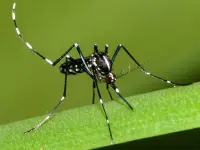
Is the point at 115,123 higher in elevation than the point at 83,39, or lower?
lower

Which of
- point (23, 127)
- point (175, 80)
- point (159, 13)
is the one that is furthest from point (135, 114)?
point (159, 13)

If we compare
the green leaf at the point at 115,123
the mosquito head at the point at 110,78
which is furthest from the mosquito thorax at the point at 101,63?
the green leaf at the point at 115,123

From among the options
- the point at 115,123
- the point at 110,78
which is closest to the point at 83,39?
the point at 110,78

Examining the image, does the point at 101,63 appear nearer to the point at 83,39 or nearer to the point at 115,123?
the point at 83,39

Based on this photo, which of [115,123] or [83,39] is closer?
[115,123]

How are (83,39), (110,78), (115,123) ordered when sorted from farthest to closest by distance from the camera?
(110,78) → (83,39) → (115,123)

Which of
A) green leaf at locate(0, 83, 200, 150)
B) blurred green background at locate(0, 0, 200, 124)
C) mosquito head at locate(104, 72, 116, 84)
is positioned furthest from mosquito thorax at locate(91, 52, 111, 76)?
green leaf at locate(0, 83, 200, 150)
